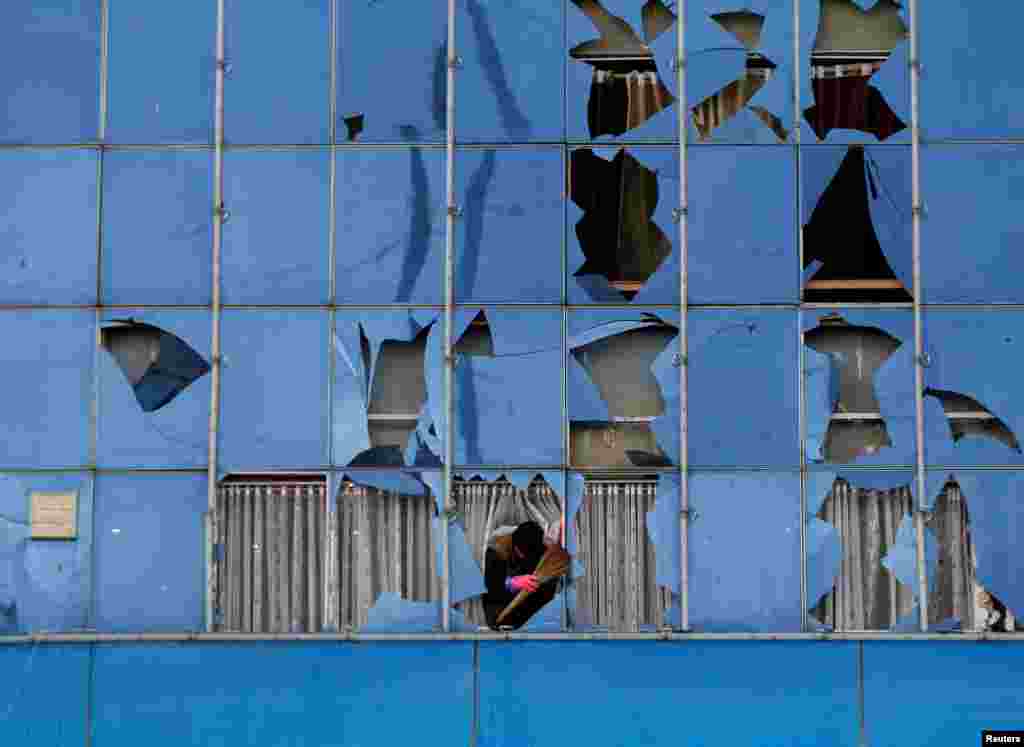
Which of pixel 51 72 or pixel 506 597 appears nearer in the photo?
pixel 506 597

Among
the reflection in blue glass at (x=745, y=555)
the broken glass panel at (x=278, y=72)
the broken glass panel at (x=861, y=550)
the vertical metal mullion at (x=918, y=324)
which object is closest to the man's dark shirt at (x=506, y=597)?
the reflection in blue glass at (x=745, y=555)

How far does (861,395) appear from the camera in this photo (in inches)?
485

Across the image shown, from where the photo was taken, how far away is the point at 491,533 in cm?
1223

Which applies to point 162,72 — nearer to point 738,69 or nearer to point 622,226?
point 622,226

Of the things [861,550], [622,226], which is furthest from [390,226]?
[861,550]

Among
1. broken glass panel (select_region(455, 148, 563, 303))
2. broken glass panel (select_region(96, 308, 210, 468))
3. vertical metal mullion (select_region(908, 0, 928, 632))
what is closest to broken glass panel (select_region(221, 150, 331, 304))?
broken glass panel (select_region(96, 308, 210, 468))

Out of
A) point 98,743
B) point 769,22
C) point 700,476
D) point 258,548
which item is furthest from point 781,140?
point 98,743

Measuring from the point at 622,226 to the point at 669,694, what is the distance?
13.8 ft

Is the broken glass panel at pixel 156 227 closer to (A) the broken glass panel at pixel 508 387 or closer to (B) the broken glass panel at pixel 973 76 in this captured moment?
(A) the broken glass panel at pixel 508 387

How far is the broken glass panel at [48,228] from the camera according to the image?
12.3 m

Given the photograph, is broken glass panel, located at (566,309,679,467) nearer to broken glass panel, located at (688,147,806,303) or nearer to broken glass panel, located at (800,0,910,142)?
broken glass panel, located at (688,147,806,303)

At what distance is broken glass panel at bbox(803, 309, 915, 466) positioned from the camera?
12.3 metres

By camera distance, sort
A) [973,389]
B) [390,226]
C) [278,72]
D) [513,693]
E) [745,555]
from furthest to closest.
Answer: [278,72] < [390,226] < [973,389] < [745,555] < [513,693]

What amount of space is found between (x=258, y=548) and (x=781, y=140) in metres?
6.02
